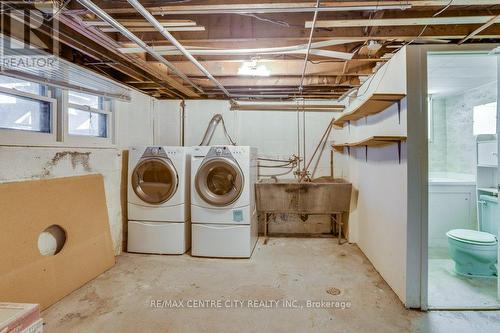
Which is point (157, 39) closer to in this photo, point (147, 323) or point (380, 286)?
point (147, 323)

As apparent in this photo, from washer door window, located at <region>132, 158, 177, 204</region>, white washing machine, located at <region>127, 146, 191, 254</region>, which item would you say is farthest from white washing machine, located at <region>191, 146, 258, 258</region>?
washer door window, located at <region>132, 158, 177, 204</region>

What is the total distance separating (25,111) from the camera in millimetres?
2355

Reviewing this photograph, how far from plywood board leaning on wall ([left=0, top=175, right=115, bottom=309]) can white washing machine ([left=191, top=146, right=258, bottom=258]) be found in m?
1.03

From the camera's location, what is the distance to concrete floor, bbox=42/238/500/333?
6.61ft

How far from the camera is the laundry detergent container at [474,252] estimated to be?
259 cm

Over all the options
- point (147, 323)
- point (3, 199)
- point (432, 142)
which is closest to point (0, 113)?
point (3, 199)

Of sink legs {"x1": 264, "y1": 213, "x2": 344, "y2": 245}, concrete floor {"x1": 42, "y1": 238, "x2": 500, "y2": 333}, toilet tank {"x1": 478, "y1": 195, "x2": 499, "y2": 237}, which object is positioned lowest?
concrete floor {"x1": 42, "y1": 238, "x2": 500, "y2": 333}

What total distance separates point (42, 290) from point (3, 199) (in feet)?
2.63

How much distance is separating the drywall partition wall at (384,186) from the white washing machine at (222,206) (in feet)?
4.69

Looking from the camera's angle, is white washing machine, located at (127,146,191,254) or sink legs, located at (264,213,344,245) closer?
white washing machine, located at (127,146,191,254)

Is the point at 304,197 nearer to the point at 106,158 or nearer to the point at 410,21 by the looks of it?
the point at 410,21

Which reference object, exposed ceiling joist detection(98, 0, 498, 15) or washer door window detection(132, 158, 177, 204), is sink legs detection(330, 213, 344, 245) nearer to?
washer door window detection(132, 158, 177, 204)

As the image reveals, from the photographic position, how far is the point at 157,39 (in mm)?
2320

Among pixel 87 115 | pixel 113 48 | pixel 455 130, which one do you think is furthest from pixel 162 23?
pixel 455 130
